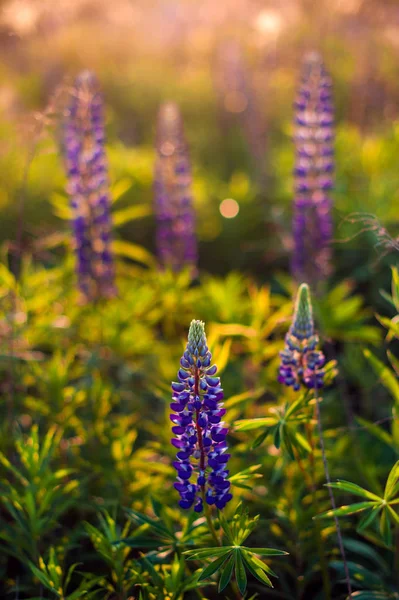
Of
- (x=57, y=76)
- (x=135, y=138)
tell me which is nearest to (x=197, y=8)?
(x=57, y=76)

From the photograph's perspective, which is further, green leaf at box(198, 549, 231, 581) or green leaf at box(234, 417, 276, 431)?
green leaf at box(234, 417, 276, 431)

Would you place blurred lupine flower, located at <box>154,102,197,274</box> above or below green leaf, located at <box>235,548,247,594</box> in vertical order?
above

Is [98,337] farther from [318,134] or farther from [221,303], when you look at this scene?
[318,134]

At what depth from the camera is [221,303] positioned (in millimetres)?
3500

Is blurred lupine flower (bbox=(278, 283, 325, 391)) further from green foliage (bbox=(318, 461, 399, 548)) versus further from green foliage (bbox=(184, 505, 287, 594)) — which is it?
green foliage (bbox=(184, 505, 287, 594))

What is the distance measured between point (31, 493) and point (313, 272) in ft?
6.87

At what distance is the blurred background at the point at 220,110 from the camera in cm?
464

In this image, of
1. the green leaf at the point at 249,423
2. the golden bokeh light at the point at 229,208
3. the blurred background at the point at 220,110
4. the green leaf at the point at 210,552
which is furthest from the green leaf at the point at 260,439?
the golden bokeh light at the point at 229,208

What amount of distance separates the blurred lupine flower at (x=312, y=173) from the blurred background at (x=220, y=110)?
0.17 metres

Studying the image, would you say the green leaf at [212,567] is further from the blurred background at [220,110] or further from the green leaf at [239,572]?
the blurred background at [220,110]

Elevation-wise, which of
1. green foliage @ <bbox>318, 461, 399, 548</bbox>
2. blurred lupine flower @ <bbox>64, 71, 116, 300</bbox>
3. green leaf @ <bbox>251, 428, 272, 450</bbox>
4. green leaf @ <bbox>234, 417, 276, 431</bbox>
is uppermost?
blurred lupine flower @ <bbox>64, 71, 116, 300</bbox>

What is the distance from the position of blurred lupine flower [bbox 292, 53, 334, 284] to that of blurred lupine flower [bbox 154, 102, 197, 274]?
2.43ft

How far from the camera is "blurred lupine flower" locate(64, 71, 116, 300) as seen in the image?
3.35 metres

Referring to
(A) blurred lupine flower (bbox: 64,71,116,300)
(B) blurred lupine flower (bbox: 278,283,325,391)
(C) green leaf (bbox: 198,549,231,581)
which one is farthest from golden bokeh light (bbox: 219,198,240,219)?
(C) green leaf (bbox: 198,549,231,581)
